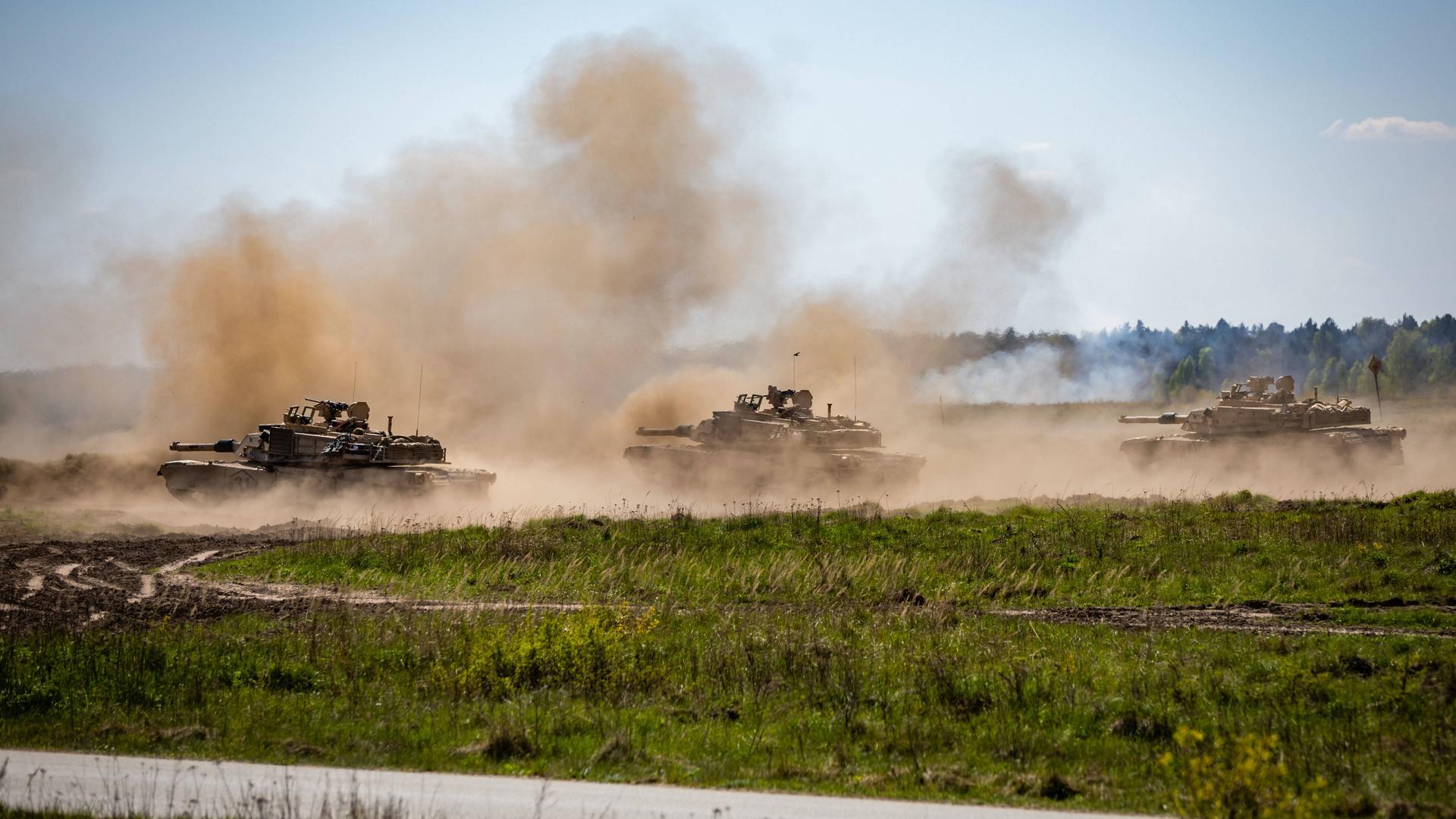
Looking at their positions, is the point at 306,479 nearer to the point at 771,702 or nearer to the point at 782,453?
the point at 782,453

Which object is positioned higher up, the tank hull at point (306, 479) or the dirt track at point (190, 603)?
the tank hull at point (306, 479)

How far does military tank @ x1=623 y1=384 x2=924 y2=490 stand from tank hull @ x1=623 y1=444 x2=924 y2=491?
0.02 m

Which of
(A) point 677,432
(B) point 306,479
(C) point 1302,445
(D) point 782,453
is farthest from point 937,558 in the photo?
(B) point 306,479

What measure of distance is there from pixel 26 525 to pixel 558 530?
16.1 metres

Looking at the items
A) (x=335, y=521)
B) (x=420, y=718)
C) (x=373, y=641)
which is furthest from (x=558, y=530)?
(x=420, y=718)

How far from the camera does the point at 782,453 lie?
38.8 metres

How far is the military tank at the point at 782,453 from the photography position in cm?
3781

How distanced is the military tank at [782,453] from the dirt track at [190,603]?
57.0 feet

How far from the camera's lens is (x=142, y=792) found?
920cm

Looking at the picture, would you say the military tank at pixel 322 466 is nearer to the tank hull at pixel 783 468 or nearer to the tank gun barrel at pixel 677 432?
the tank hull at pixel 783 468

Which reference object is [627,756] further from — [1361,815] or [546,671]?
[1361,815]

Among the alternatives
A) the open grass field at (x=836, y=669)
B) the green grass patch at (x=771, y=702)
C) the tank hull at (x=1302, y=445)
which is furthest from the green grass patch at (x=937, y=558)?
the tank hull at (x=1302, y=445)

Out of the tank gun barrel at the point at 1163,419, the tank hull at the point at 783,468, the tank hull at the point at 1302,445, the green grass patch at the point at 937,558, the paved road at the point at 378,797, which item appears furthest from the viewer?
the tank gun barrel at the point at 1163,419

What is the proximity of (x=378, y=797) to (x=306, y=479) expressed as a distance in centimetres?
2881
